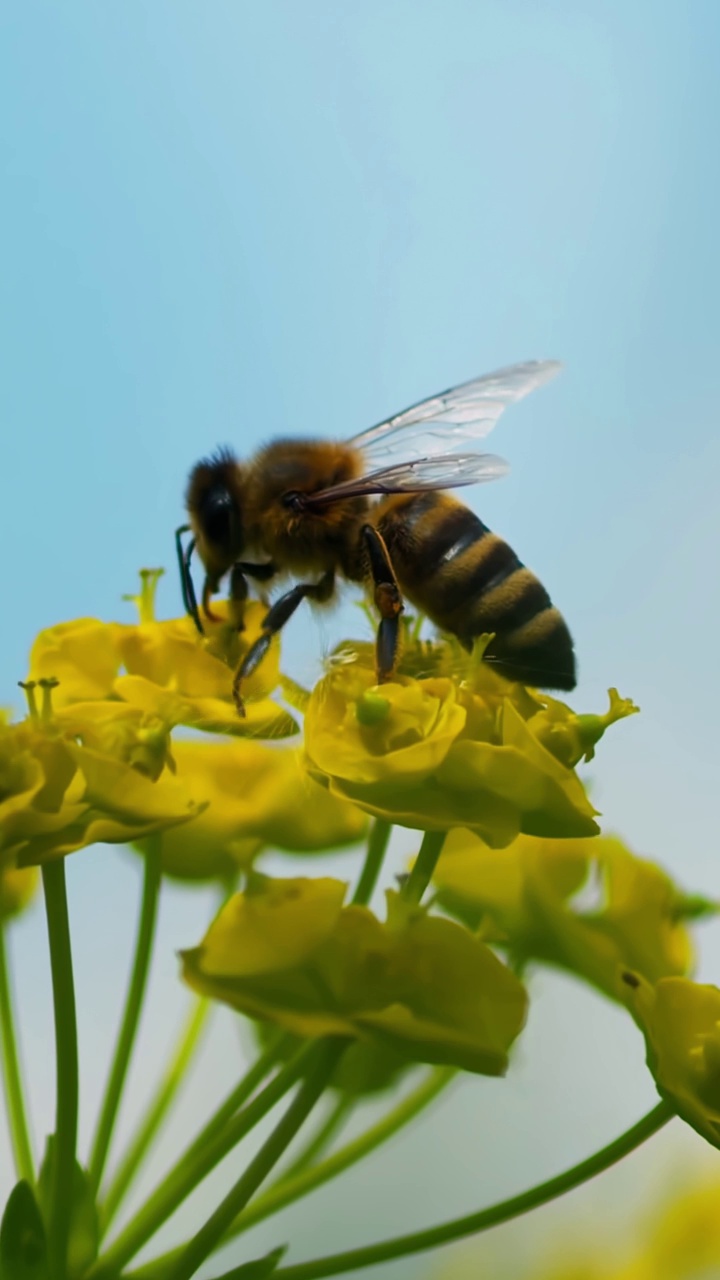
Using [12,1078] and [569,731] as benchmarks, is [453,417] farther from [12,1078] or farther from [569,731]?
[12,1078]

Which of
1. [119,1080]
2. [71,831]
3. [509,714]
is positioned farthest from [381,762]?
[119,1080]

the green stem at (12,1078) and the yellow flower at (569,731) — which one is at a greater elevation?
the yellow flower at (569,731)

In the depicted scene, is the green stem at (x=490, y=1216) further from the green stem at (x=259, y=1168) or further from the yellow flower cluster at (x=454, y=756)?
the yellow flower cluster at (x=454, y=756)

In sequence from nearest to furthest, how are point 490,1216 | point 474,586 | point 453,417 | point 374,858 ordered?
point 490,1216
point 374,858
point 474,586
point 453,417

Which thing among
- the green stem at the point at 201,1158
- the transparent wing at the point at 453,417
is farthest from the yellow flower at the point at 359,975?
the transparent wing at the point at 453,417

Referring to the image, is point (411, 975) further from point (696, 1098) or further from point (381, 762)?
point (696, 1098)

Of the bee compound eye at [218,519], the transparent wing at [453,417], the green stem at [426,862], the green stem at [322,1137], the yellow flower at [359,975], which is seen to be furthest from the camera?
the transparent wing at [453,417]

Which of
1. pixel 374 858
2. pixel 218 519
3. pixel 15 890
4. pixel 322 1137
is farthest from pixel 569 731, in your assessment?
pixel 15 890
